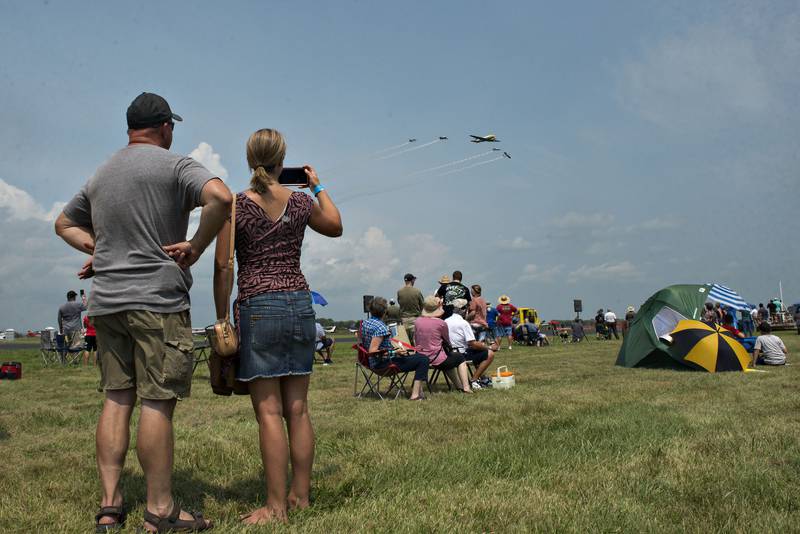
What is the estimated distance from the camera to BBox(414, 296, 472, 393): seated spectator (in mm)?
8859

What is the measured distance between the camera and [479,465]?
4191 mm

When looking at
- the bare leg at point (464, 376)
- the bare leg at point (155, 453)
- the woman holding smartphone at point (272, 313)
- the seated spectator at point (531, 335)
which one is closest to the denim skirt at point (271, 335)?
the woman holding smartphone at point (272, 313)

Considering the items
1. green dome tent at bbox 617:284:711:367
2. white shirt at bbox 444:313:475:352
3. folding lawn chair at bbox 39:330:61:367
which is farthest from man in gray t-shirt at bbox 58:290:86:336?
green dome tent at bbox 617:284:711:367

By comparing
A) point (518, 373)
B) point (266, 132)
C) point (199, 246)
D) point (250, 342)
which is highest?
point (266, 132)

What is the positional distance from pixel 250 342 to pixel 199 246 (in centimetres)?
50

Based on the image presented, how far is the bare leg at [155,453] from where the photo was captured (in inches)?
117

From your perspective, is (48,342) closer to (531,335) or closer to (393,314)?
(393,314)

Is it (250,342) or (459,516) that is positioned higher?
(250,342)

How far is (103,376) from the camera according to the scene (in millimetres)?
3109

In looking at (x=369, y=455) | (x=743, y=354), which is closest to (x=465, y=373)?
(x=369, y=455)

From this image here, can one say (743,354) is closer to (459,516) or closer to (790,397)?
(790,397)

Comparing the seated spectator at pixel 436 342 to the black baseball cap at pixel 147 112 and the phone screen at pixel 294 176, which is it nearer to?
the phone screen at pixel 294 176

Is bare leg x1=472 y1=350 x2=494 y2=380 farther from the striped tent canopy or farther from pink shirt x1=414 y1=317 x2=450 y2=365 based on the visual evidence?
the striped tent canopy

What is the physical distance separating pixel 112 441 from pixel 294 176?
151 centimetres
